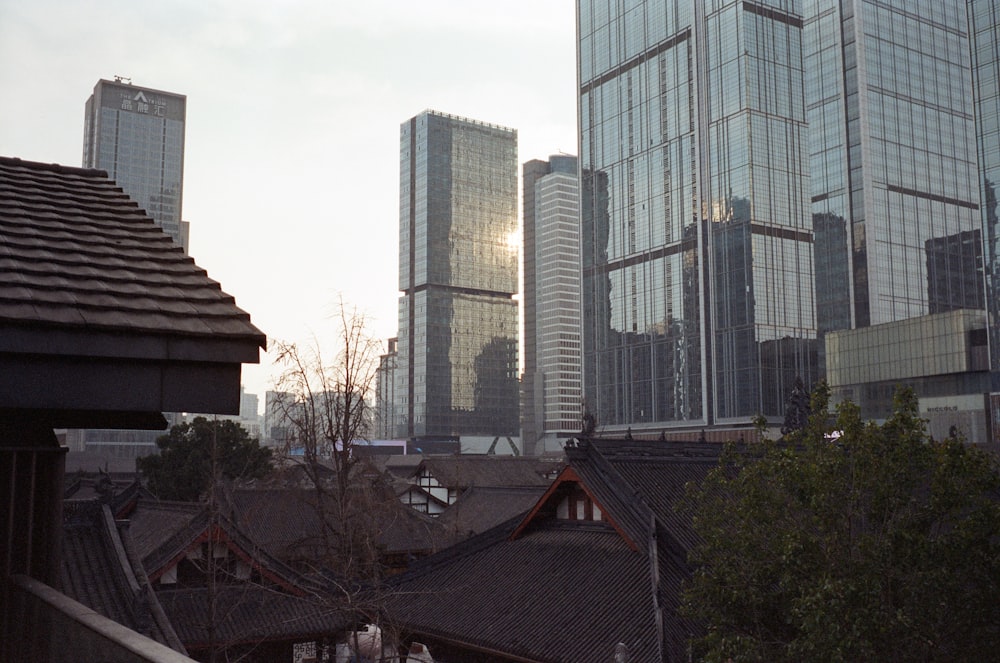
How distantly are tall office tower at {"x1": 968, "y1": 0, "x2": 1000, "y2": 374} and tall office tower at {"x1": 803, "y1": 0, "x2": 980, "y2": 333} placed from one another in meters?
1.23

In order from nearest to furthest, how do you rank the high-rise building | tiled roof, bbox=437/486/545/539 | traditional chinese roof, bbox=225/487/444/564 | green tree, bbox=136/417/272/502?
traditional chinese roof, bbox=225/487/444/564 → tiled roof, bbox=437/486/545/539 → green tree, bbox=136/417/272/502 → the high-rise building

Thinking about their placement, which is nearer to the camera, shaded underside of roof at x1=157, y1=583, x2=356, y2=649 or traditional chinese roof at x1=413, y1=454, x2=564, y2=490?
shaded underside of roof at x1=157, y1=583, x2=356, y2=649

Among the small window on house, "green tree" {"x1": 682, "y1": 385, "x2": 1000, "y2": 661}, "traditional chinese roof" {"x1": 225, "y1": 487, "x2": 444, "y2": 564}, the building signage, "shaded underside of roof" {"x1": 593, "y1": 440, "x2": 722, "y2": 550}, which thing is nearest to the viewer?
"green tree" {"x1": 682, "y1": 385, "x2": 1000, "y2": 661}

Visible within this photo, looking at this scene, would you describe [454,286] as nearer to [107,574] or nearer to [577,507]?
[577,507]

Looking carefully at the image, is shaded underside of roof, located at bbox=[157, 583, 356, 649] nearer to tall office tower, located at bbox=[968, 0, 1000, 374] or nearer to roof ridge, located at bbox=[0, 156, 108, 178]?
roof ridge, located at bbox=[0, 156, 108, 178]

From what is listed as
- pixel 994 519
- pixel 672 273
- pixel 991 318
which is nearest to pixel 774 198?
pixel 672 273

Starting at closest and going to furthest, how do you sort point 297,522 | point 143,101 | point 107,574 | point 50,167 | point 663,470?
point 50,167
point 107,574
point 663,470
point 297,522
point 143,101

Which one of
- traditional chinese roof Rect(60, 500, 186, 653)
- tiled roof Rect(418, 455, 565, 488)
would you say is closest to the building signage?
tiled roof Rect(418, 455, 565, 488)

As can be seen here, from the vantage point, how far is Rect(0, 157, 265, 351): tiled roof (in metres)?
5.33

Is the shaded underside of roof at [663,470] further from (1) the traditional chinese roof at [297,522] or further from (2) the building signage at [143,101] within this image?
(2) the building signage at [143,101]

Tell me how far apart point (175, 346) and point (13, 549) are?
255 centimetres

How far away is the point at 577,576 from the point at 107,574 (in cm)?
1194

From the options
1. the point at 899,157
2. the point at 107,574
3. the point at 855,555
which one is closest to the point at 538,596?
the point at 855,555

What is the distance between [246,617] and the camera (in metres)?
28.7
